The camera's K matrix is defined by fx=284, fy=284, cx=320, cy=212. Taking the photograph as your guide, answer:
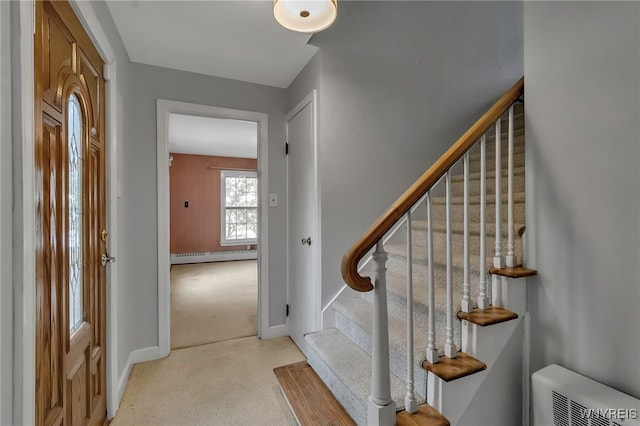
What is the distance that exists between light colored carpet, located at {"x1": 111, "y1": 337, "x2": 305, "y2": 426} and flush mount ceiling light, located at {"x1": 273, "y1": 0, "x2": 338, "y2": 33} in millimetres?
2224

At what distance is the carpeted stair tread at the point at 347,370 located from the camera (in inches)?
53.1

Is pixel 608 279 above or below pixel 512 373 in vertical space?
above

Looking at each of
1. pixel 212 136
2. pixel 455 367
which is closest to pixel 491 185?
pixel 455 367

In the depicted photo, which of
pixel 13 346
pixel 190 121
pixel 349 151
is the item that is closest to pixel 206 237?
pixel 190 121

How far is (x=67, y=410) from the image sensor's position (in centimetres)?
111

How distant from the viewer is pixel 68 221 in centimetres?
114

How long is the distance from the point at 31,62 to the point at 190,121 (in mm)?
3339

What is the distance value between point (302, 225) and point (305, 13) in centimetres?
146

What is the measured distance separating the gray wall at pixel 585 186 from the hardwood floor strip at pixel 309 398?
98 centimetres

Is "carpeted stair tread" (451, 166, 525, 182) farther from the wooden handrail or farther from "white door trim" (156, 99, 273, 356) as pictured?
"white door trim" (156, 99, 273, 356)

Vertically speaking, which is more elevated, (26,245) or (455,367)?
(26,245)

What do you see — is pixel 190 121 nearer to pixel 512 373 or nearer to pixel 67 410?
pixel 67 410

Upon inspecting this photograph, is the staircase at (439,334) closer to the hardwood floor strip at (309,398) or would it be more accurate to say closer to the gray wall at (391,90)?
the hardwood floor strip at (309,398)

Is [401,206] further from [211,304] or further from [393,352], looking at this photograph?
[211,304]
